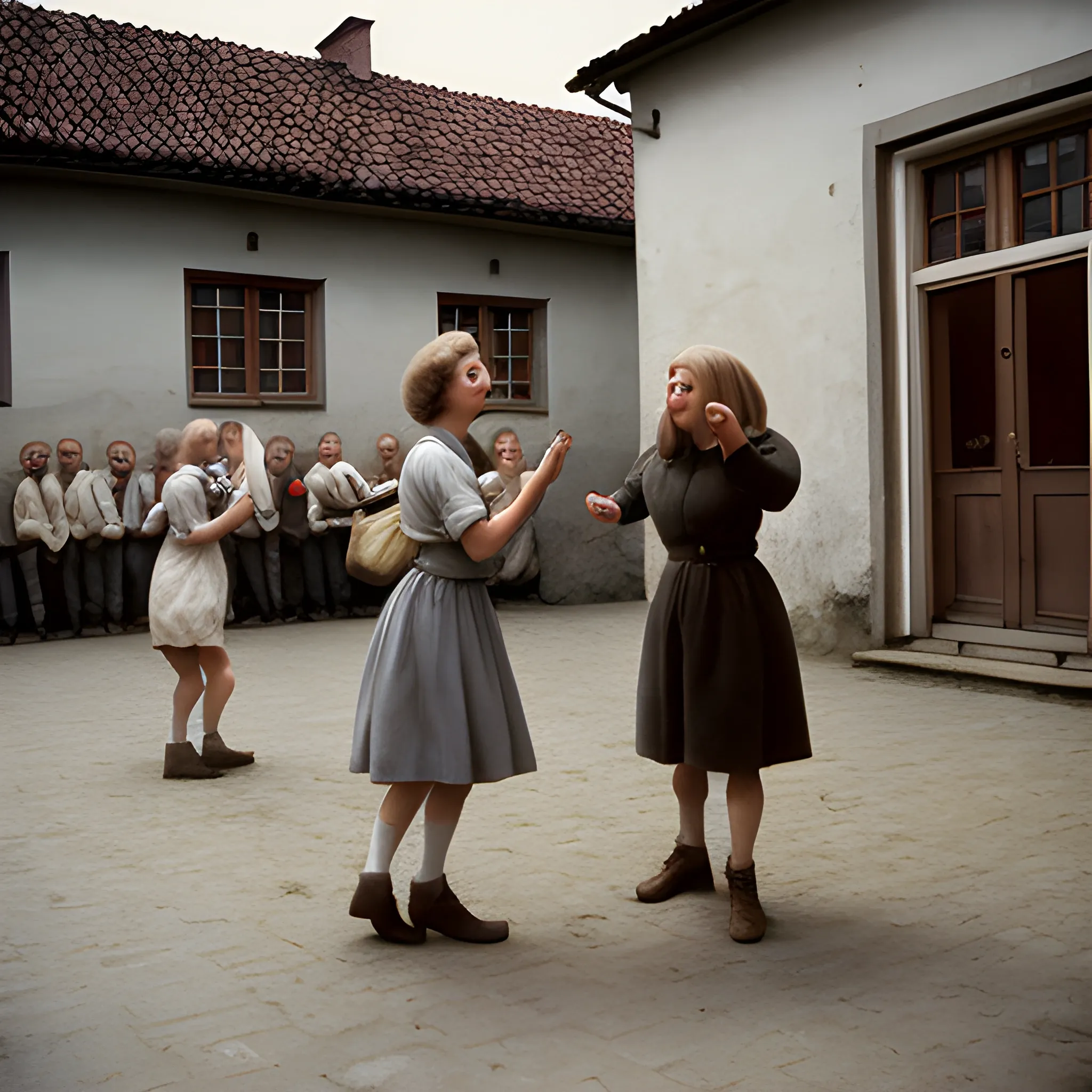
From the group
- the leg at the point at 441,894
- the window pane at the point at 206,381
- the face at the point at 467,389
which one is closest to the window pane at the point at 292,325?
the window pane at the point at 206,381

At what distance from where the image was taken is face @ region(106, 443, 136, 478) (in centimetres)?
1208

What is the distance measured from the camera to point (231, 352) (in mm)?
13297

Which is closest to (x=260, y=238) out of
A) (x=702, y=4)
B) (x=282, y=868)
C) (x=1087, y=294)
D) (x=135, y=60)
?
(x=135, y=60)

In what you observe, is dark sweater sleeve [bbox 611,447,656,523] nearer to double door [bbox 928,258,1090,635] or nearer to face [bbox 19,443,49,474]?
double door [bbox 928,258,1090,635]

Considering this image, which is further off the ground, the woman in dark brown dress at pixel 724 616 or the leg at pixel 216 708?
the woman in dark brown dress at pixel 724 616

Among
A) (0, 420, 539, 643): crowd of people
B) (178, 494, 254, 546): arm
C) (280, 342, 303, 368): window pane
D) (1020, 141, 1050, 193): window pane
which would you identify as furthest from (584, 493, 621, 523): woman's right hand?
(280, 342, 303, 368): window pane

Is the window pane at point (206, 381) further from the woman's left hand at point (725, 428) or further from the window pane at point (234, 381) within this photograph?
the woman's left hand at point (725, 428)

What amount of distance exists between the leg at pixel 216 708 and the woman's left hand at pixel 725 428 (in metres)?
3.31

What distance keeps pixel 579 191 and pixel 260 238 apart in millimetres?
3858

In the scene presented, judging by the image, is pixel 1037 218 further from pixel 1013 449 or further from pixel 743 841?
pixel 743 841

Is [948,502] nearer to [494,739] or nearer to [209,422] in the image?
[209,422]

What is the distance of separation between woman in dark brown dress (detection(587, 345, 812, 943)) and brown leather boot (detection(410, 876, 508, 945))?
1.98 ft

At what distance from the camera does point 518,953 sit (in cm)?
362

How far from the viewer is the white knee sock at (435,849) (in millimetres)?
3762
